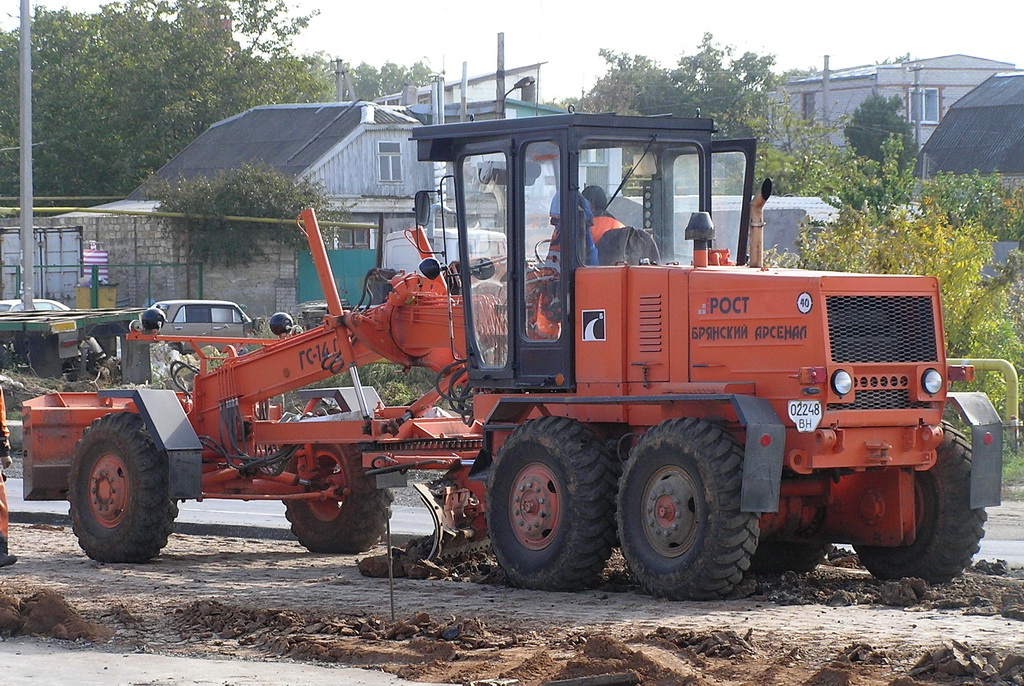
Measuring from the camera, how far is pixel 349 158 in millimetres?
53875

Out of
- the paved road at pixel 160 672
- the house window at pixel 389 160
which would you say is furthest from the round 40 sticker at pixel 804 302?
the house window at pixel 389 160

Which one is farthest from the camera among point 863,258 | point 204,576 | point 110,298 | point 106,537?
point 110,298

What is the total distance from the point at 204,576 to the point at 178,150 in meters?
56.0

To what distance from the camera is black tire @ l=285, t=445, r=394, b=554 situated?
12289mm

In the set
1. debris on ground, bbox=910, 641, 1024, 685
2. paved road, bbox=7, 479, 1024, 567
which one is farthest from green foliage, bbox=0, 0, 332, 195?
debris on ground, bbox=910, 641, 1024, 685

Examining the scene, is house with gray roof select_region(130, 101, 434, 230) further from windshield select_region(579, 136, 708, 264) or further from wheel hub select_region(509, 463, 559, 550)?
wheel hub select_region(509, 463, 559, 550)

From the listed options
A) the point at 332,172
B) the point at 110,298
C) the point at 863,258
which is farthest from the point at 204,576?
the point at 332,172

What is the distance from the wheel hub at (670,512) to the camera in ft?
29.5

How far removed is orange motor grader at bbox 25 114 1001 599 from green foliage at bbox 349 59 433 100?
448 ft

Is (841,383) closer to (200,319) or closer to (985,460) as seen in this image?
(985,460)

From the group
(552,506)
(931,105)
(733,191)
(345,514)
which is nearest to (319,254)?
(345,514)

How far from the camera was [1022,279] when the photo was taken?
76.0 feet

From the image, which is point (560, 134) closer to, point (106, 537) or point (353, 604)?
point (353, 604)

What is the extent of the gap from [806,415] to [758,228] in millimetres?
2236
